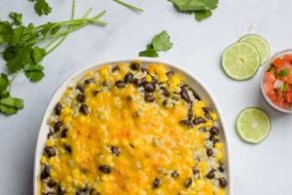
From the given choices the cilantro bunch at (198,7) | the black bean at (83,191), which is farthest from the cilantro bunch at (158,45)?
the black bean at (83,191)

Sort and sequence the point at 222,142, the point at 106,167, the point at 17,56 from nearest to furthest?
the point at 106,167 < the point at 222,142 < the point at 17,56

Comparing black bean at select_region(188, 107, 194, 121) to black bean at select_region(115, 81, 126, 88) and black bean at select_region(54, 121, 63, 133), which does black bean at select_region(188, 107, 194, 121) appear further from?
black bean at select_region(54, 121, 63, 133)

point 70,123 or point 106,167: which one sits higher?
point 70,123

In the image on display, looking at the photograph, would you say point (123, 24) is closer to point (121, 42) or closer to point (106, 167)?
point (121, 42)

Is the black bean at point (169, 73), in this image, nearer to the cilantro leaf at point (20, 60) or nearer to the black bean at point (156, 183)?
the black bean at point (156, 183)

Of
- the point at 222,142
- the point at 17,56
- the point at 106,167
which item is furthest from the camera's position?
the point at 17,56

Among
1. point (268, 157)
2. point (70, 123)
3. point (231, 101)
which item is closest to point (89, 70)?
point (70, 123)

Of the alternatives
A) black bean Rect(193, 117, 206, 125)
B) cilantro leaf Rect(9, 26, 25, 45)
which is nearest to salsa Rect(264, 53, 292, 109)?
black bean Rect(193, 117, 206, 125)
